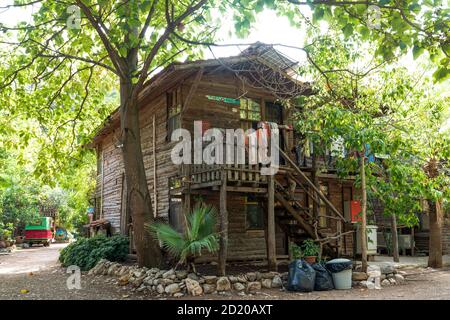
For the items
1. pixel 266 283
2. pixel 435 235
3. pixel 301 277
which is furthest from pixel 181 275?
pixel 435 235

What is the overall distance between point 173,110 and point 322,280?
7225 millimetres

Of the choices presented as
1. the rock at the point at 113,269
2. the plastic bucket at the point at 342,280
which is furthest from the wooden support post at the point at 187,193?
the plastic bucket at the point at 342,280

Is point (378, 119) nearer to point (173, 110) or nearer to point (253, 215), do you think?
point (253, 215)

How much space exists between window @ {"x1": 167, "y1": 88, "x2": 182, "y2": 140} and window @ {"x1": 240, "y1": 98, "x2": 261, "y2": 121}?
7.39 feet

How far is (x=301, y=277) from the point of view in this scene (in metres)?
10.3

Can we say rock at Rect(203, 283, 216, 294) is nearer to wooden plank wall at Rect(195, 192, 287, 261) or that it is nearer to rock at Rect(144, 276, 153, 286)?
rock at Rect(144, 276, 153, 286)

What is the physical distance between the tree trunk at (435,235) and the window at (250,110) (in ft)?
21.8

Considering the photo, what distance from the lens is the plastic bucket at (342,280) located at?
430 inches

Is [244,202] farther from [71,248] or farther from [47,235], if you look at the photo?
[47,235]

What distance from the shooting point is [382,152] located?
1099cm

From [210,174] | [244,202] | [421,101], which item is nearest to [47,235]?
[244,202]

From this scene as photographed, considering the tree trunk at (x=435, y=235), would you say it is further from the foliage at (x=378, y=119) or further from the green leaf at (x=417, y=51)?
the green leaf at (x=417, y=51)
